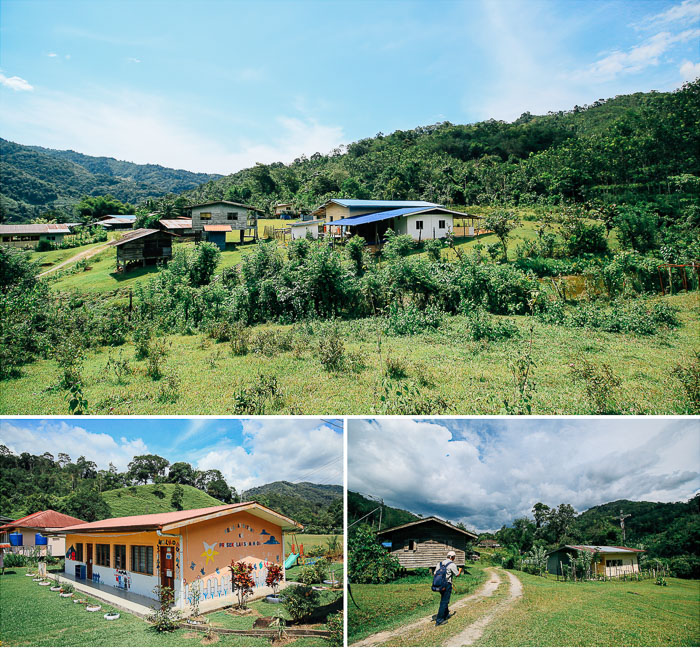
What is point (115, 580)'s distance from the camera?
4.32 metres

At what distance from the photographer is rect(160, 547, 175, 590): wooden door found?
3.88m

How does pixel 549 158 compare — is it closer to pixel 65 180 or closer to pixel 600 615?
pixel 600 615

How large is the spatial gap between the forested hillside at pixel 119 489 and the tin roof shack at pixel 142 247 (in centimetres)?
436

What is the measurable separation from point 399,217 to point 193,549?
418 inches

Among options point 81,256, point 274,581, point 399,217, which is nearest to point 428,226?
point 399,217

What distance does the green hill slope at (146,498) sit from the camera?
426 cm

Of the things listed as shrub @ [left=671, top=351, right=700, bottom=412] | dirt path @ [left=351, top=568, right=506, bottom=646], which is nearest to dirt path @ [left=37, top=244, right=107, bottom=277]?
dirt path @ [left=351, top=568, right=506, bottom=646]

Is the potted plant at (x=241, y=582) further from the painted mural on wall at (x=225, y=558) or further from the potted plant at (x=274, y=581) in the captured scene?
the potted plant at (x=274, y=581)

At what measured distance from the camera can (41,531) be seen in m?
4.68

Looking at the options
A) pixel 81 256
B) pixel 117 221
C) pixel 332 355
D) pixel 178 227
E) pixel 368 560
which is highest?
pixel 178 227

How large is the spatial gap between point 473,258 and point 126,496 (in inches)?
285

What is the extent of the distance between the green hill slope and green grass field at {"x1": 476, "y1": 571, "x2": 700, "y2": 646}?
3.08 meters

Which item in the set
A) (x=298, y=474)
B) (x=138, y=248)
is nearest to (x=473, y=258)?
(x=298, y=474)

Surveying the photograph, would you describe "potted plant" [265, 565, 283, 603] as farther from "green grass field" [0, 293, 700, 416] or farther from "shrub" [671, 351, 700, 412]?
"shrub" [671, 351, 700, 412]
